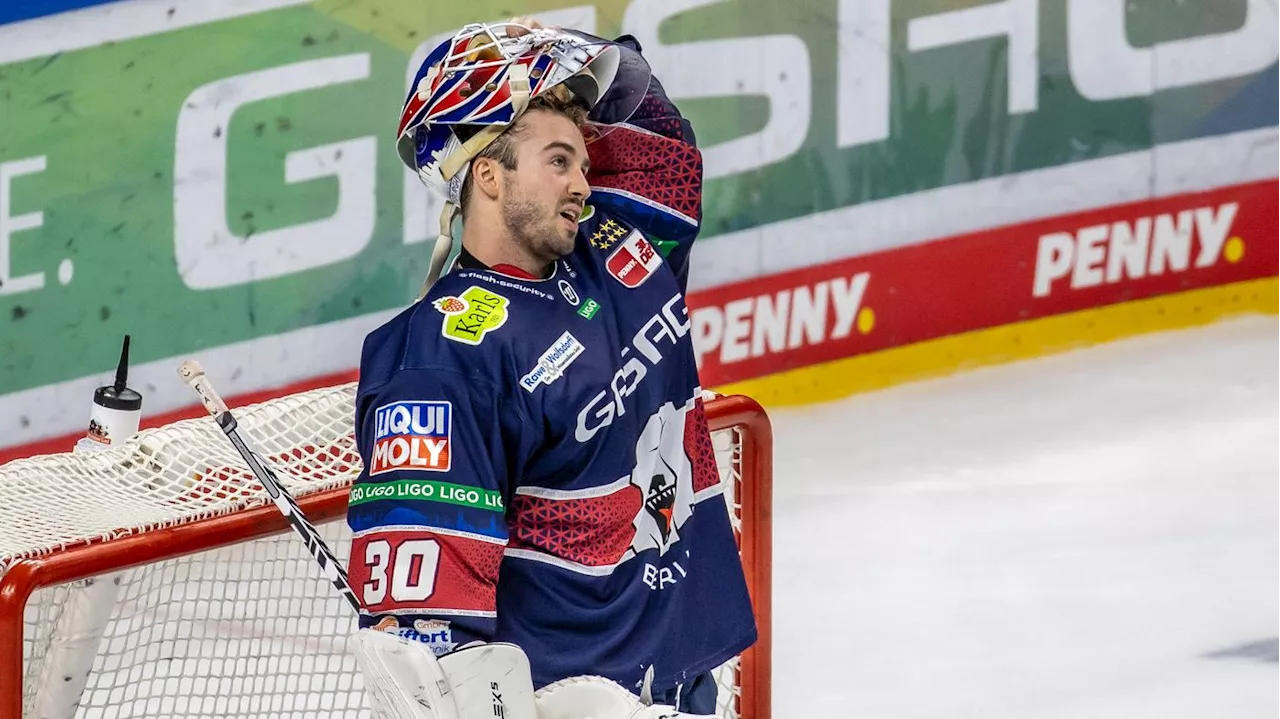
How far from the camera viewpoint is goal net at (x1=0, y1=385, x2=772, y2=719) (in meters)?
2.26

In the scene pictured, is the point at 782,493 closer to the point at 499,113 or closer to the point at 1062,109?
the point at 1062,109

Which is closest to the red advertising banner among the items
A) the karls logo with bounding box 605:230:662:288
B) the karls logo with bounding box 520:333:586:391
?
the karls logo with bounding box 605:230:662:288

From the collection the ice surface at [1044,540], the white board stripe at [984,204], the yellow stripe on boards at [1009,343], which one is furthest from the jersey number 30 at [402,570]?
the yellow stripe on boards at [1009,343]

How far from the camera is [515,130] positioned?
1971 mm

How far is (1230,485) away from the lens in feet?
15.4

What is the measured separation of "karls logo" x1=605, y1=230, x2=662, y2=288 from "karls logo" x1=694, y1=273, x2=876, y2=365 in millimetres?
2711

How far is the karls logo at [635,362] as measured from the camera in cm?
195

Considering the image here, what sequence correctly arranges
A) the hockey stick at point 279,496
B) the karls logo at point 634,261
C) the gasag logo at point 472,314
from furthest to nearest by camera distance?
the karls logo at point 634,261, the hockey stick at point 279,496, the gasag logo at point 472,314

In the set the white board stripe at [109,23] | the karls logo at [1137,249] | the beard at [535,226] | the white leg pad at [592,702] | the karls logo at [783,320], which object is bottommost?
the karls logo at [1137,249]

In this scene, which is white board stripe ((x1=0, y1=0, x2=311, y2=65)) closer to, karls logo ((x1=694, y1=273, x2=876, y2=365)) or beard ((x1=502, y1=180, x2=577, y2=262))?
karls logo ((x1=694, y1=273, x2=876, y2=365))

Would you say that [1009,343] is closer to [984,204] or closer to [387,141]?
[984,204]

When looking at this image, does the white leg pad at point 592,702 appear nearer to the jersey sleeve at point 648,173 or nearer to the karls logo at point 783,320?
the jersey sleeve at point 648,173

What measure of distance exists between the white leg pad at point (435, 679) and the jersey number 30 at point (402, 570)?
0.04 m

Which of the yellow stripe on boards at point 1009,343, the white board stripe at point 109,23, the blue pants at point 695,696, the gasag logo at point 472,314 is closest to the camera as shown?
the gasag logo at point 472,314
